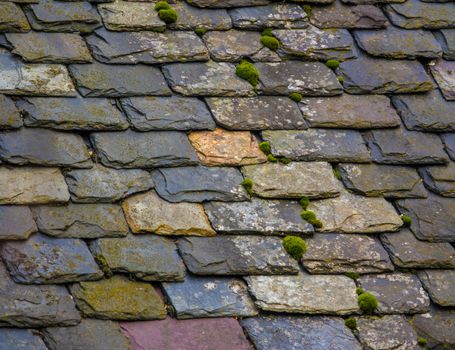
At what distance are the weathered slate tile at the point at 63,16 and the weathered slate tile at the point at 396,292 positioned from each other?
1626mm

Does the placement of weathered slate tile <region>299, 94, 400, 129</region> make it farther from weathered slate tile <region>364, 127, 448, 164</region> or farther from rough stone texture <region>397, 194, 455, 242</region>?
rough stone texture <region>397, 194, 455, 242</region>

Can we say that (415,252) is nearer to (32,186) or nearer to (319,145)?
(319,145)

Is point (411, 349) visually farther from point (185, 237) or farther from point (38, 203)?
point (38, 203)

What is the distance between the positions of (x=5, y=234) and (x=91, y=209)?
37 centimetres

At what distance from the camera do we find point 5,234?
13.5ft

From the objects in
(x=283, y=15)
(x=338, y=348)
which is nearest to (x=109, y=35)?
(x=283, y=15)

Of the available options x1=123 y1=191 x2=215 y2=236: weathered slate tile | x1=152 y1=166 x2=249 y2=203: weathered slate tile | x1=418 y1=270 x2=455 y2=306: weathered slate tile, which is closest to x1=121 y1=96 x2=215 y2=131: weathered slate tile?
x1=152 y1=166 x2=249 y2=203: weathered slate tile

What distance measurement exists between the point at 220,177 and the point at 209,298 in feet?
1.96

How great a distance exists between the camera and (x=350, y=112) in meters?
5.04

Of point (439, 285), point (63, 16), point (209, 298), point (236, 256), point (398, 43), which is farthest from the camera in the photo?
point (398, 43)

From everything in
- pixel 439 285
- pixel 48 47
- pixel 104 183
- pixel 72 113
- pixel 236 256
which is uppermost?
pixel 48 47


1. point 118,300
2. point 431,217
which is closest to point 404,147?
point 431,217

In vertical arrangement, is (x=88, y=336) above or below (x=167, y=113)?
below

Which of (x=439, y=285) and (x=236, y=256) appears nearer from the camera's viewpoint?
(x=236, y=256)
